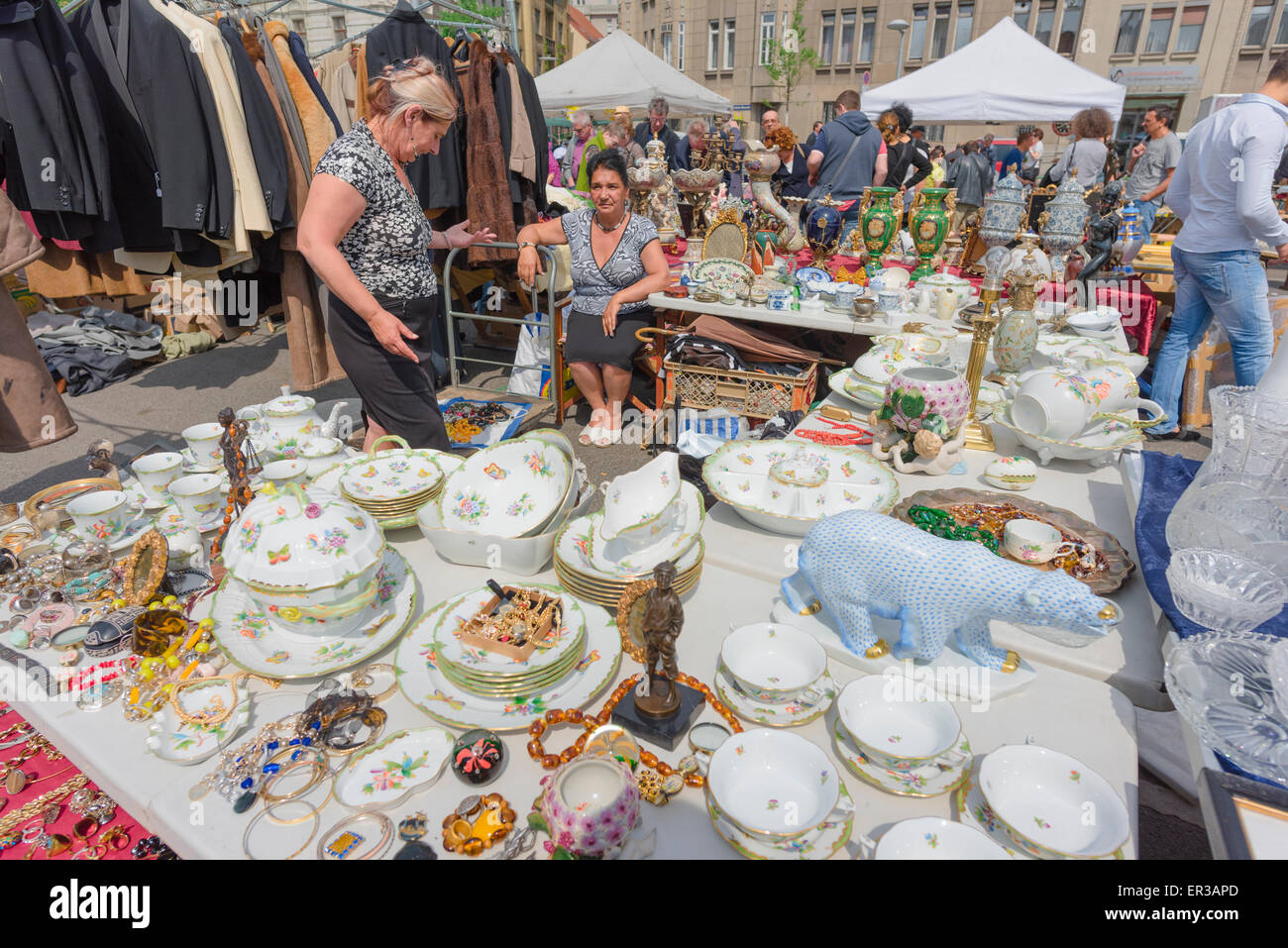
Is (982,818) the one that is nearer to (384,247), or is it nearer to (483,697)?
(483,697)

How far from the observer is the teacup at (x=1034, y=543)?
167cm

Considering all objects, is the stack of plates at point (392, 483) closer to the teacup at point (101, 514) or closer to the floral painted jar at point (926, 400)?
the teacup at point (101, 514)

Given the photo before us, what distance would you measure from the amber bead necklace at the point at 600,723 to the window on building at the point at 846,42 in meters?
33.1

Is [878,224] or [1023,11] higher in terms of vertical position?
[1023,11]

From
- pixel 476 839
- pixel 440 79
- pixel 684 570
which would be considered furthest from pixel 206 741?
pixel 440 79

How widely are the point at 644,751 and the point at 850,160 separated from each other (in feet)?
19.9

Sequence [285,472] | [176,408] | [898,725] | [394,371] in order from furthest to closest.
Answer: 1. [176,408]
2. [394,371]
3. [285,472]
4. [898,725]

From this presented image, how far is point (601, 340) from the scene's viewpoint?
4043 mm

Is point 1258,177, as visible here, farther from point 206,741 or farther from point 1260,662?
point 206,741

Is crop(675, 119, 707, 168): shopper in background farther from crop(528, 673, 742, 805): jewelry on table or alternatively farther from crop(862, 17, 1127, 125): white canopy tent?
crop(528, 673, 742, 805): jewelry on table

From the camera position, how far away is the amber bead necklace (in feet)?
3.79

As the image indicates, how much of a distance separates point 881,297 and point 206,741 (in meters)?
3.64

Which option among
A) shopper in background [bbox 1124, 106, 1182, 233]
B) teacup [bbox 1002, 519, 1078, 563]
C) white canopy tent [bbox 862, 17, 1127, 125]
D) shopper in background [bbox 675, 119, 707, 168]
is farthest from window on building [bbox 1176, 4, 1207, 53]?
teacup [bbox 1002, 519, 1078, 563]

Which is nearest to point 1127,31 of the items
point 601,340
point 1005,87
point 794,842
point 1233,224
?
point 1005,87
